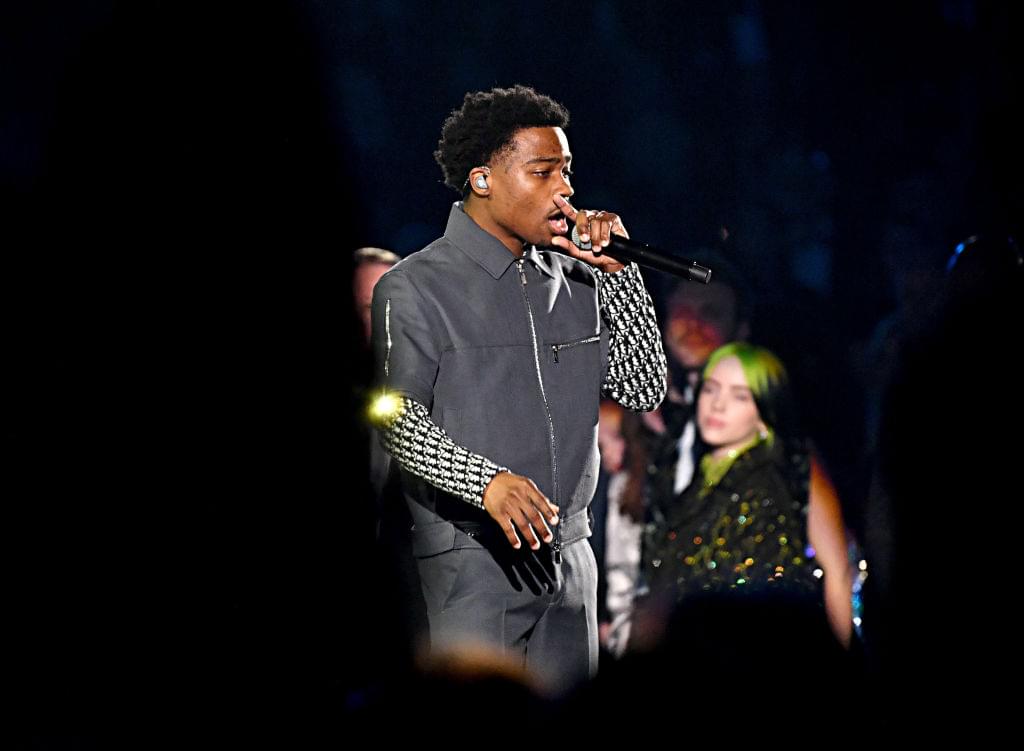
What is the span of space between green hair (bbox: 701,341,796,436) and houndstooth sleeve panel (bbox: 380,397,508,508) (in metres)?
1.10

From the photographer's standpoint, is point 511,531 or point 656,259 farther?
point 656,259

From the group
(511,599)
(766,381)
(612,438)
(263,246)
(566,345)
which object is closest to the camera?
(511,599)

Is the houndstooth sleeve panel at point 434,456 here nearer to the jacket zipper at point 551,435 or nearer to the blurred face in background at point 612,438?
the jacket zipper at point 551,435

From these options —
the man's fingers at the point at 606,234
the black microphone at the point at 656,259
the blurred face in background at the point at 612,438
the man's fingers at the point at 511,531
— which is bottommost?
the man's fingers at the point at 511,531

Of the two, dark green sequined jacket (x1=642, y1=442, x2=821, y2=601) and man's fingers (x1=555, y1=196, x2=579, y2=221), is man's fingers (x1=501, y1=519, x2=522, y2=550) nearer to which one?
man's fingers (x1=555, y1=196, x2=579, y2=221)

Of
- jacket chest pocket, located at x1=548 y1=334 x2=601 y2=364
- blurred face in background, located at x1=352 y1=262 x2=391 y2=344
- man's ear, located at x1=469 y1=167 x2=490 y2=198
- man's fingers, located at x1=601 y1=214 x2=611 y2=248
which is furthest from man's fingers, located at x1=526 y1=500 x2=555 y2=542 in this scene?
blurred face in background, located at x1=352 y1=262 x2=391 y2=344

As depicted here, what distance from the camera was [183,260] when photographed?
95.9 inches

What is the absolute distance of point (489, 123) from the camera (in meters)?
2.20

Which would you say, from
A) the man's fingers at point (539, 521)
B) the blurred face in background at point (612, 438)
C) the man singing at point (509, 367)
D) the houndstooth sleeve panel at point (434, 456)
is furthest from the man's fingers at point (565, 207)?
the blurred face in background at point (612, 438)

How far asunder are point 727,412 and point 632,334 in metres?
0.68

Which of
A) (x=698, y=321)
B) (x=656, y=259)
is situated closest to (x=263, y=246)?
(x=656, y=259)

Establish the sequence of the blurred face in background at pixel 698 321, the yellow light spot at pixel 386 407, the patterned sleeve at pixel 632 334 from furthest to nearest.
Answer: the blurred face in background at pixel 698 321, the patterned sleeve at pixel 632 334, the yellow light spot at pixel 386 407

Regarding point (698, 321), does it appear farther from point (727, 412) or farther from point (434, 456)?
point (434, 456)

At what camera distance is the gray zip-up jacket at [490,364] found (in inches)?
81.0
